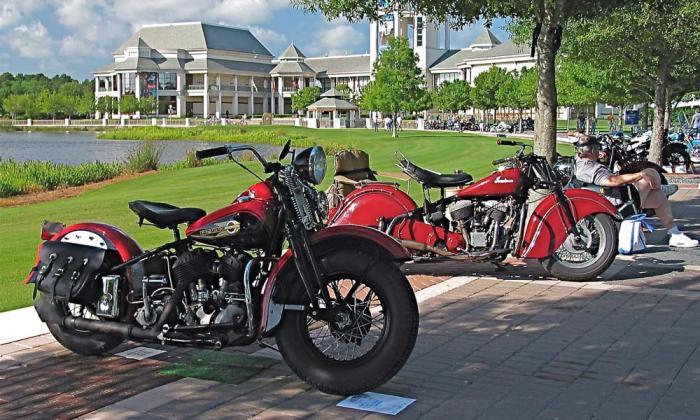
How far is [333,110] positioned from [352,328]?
103 m

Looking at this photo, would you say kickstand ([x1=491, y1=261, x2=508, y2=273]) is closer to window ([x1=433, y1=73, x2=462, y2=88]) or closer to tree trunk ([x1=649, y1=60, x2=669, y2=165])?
tree trunk ([x1=649, y1=60, x2=669, y2=165])

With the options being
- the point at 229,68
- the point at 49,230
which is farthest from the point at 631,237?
the point at 229,68

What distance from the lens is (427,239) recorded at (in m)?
8.77

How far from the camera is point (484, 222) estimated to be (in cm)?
860

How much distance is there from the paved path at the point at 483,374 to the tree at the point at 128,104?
425ft

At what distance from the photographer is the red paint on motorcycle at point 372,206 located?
29.8 ft

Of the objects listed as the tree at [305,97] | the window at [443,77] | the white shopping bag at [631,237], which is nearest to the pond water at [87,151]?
the white shopping bag at [631,237]

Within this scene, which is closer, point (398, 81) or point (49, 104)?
point (398, 81)

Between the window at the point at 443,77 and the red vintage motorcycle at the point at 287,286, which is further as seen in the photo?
the window at the point at 443,77

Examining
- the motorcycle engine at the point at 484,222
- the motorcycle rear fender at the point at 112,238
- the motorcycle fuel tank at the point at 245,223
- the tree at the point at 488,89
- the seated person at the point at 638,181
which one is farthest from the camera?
the tree at the point at 488,89

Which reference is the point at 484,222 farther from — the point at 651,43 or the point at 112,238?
the point at 651,43

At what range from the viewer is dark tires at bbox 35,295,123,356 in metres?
5.68

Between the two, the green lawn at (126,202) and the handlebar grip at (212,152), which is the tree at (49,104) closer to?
the green lawn at (126,202)

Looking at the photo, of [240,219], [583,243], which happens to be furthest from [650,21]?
[240,219]
